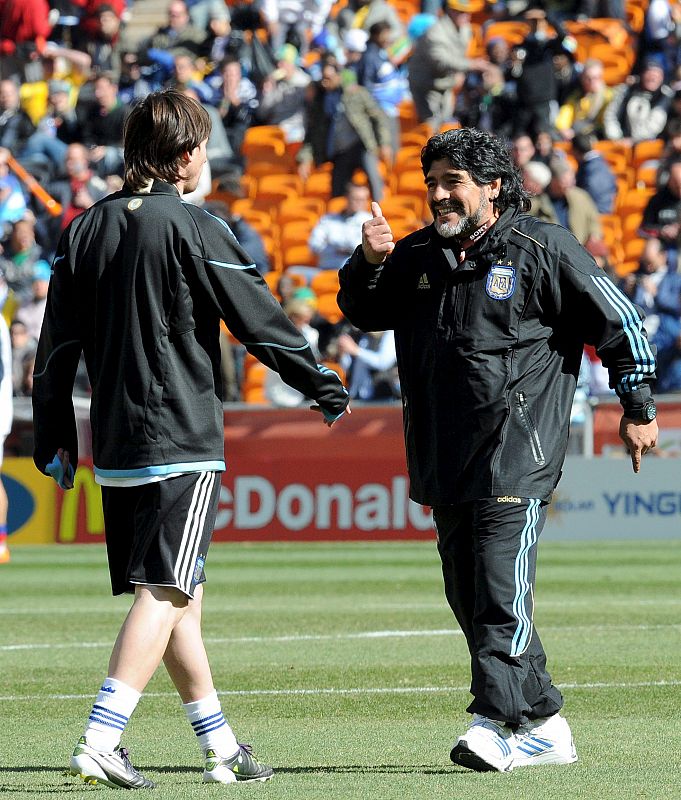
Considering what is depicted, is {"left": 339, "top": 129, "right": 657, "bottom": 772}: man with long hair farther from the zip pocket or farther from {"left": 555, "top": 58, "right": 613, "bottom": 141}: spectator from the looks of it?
{"left": 555, "top": 58, "right": 613, "bottom": 141}: spectator

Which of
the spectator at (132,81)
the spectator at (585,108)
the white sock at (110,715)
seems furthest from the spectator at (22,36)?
the white sock at (110,715)

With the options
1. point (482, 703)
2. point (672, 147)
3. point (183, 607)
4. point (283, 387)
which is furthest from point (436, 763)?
point (672, 147)

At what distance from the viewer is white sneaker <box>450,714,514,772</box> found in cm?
541

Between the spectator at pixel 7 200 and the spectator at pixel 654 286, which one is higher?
the spectator at pixel 7 200

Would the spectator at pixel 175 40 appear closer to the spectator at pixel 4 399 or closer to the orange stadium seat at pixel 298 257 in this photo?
the orange stadium seat at pixel 298 257

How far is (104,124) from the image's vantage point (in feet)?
79.8

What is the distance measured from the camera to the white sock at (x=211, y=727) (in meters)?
5.34

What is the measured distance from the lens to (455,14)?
23.2 meters

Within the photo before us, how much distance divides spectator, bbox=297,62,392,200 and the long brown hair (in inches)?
671

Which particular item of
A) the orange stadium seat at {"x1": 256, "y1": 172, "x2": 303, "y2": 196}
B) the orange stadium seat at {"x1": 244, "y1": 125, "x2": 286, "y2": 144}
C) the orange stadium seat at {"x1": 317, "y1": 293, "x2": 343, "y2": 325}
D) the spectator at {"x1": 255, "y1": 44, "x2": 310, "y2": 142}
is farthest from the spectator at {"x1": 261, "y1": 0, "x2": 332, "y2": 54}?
the orange stadium seat at {"x1": 317, "y1": 293, "x2": 343, "y2": 325}

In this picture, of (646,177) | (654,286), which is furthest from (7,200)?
(654,286)

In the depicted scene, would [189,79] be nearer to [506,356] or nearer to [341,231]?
[341,231]

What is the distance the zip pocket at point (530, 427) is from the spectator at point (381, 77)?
17.6 m

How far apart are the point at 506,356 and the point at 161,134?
4.43 feet
